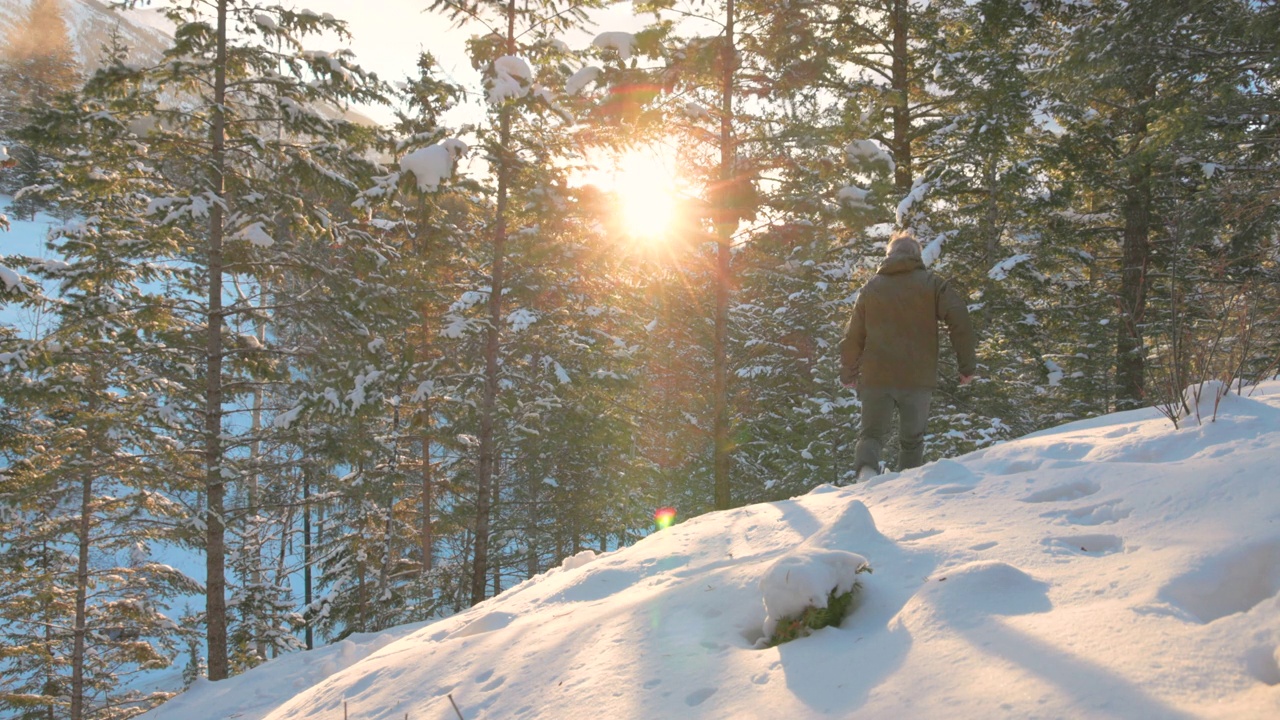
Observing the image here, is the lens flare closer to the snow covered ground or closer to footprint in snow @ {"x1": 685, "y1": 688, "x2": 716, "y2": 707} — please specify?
the snow covered ground

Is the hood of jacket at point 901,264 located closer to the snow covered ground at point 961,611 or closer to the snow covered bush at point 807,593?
the snow covered ground at point 961,611

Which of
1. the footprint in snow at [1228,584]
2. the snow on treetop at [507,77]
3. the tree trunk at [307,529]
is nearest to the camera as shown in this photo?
the footprint in snow at [1228,584]

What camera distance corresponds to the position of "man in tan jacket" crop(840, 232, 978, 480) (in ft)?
17.1

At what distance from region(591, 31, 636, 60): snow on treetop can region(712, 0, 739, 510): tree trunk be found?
62.9 inches

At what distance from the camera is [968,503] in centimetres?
334

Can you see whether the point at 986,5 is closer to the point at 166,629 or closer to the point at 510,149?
the point at 510,149

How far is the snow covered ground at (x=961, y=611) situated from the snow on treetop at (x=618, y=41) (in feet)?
28.9

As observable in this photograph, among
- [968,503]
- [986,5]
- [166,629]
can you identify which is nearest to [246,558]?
[166,629]

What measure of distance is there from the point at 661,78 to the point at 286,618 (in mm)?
15195

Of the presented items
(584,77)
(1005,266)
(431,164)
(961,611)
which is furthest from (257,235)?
(1005,266)

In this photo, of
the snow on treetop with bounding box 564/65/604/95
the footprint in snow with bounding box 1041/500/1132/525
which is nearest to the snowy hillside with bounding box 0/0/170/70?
the snow on treetop with bounding box 564/65/604/95

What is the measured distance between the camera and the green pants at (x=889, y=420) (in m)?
5.32

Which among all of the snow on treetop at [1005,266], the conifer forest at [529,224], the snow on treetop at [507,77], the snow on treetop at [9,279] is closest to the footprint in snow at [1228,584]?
the conifer forest at [529,224]

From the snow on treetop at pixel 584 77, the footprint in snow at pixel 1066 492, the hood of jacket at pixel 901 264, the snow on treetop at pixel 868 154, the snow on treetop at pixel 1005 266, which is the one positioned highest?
the snow on treetop at pixel 584 77
